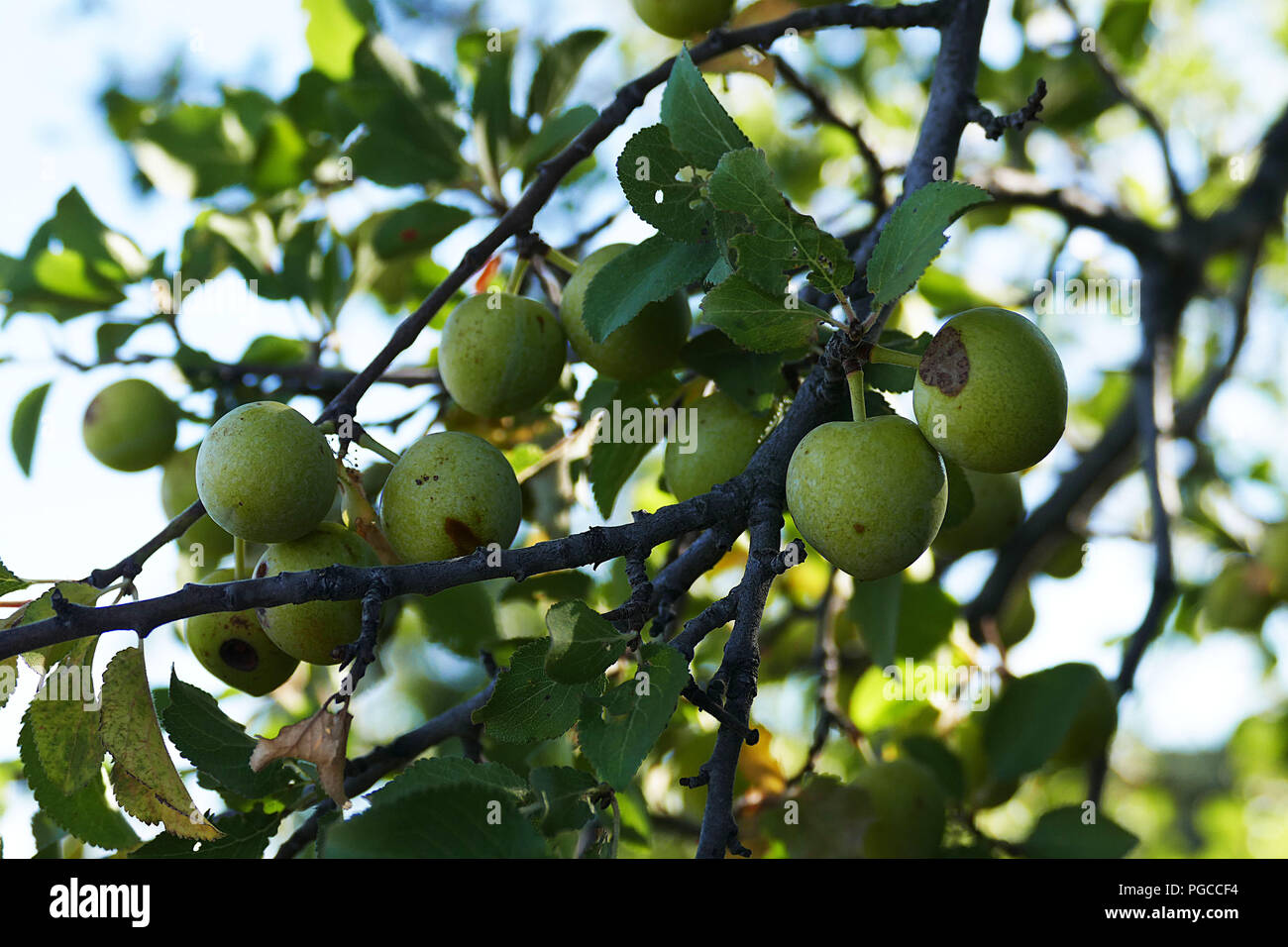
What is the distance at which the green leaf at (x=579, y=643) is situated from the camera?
3.53ft

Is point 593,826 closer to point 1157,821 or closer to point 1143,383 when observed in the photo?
point 1143,383

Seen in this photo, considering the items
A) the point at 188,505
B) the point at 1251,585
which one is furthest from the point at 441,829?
the point at 1251,585

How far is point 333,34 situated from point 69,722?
169 cm

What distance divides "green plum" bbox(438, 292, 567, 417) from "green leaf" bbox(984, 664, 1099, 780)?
1241 millimetres

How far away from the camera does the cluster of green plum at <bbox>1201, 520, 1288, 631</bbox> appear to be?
10.1 feet

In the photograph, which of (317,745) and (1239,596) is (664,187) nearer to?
(317,745)

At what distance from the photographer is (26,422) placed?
2121 mm

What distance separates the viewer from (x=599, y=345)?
150 centimetres

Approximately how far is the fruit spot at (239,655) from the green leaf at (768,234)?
0.87 m

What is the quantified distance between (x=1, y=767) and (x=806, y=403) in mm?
2687

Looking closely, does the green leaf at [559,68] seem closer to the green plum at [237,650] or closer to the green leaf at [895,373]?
the green leaf at [895,373]

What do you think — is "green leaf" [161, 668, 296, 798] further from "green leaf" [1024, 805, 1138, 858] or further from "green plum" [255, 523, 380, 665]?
"green leaf" [1024, 805, 1138, 858]

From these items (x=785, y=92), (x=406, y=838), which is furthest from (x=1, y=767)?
(x=785, y=92)

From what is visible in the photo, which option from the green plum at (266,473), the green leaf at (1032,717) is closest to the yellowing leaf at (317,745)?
the green plum at (266,473)
